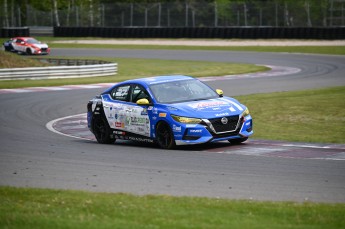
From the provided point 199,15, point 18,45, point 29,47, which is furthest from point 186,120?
point 199,15

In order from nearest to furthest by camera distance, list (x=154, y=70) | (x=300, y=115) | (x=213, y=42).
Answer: (x=300, y=115) < (x=154, y=70) < (x=213, y=42)

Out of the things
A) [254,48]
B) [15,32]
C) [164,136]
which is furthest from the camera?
[15,32]

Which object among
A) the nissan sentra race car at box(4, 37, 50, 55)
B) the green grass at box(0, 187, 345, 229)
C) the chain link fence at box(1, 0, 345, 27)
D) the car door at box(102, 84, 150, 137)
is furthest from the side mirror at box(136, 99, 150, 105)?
the chain link fence at box(1, 0, 345, 27)

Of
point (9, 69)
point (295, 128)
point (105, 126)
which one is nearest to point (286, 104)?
point (295, 128)

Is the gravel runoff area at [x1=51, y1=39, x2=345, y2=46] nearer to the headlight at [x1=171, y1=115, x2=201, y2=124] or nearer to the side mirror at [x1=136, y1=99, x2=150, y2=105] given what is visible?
the side mirror at [x1=136, y1=99, x2=150, y2=105]

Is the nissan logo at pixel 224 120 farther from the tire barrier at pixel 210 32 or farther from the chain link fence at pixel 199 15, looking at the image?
the chain link fence at pixel 199 15

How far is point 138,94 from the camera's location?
15.7 metres

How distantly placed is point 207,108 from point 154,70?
80.0 ft

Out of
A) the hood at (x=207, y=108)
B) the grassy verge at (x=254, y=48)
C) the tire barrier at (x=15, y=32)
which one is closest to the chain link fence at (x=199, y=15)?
the tire barrier at (x=15, y=32)

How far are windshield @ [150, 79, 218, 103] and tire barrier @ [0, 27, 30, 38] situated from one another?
55.9 m

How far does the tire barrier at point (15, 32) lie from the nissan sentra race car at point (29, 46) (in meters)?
15.4

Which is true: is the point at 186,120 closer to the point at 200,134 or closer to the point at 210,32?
the point at 200,134

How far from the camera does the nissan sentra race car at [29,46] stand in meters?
53.1

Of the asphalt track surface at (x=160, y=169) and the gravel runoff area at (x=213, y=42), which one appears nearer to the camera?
the asphalt track surface at (x=160, y=169)
